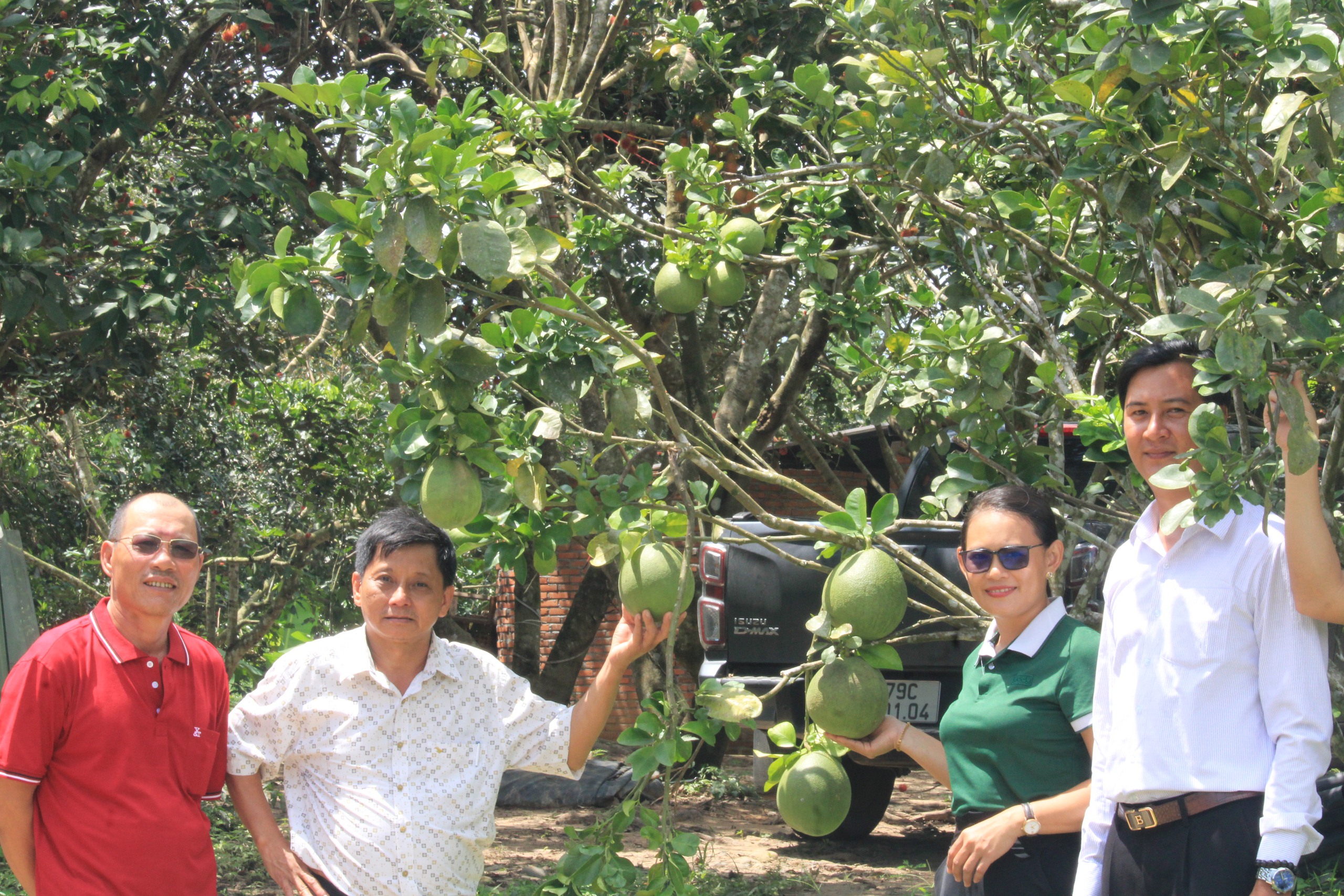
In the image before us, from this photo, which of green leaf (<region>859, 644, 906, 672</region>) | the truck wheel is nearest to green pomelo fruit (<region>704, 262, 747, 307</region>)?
green leaf (<region>859, 644, 906, 672</region>)

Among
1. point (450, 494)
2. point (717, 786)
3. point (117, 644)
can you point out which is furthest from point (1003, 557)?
point (717, 786)

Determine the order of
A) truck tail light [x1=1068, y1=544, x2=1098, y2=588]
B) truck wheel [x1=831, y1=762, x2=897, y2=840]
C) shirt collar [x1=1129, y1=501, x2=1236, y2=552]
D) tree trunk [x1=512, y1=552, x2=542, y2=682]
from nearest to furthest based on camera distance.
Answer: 1. shirt collar [x1=1129, y1=501, x2=1236, y2=552]
2. truck tail light [x1=1068, y1=544, x2=1098, y2=588]
3. truck wheel [x1=831, y1=762, x2=897, y2=840]
4. tree trunk [x1=512, y1=552, x2=542, y2=682]

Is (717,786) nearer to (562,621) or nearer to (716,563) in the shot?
(716,563)

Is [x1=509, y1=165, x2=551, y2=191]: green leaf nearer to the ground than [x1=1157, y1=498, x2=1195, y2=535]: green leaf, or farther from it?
farther from it

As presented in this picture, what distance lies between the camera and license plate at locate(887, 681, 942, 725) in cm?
438

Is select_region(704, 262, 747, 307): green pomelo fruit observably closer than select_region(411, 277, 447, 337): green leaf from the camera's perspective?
No

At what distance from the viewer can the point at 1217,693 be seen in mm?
1882

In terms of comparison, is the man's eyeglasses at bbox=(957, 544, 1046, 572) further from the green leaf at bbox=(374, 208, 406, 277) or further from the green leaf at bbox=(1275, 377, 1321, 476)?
the green leaf at bbox=(374, 208, 406, 277)

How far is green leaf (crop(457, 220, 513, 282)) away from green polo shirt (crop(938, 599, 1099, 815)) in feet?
3.85

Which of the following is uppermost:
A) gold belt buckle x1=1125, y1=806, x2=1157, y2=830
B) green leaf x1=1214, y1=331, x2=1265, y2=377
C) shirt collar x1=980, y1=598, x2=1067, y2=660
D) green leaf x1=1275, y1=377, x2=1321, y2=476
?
green leaf x1=1214, y1=331, x2=1265, y2=377

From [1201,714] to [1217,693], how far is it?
4 cm

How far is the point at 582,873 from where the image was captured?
2.25 meters

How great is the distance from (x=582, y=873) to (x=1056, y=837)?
0.86 metres

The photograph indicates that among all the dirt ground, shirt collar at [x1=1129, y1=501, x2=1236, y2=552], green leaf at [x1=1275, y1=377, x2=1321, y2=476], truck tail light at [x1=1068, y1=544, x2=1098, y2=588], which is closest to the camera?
green leaf at [x1=1275, y1=377, x2=1321, y2=476]
